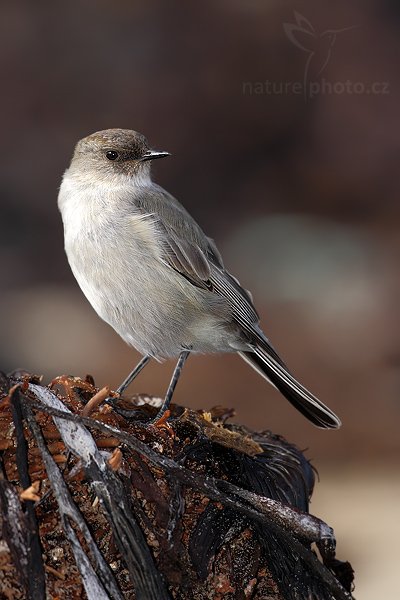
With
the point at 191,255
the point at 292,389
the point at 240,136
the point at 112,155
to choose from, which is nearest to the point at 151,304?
the point at 191,255

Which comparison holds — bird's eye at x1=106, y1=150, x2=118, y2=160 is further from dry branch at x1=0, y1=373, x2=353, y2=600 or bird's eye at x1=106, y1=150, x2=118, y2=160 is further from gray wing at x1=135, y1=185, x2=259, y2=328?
dry branch at x1=0, y1=373, x2=353, y2=600

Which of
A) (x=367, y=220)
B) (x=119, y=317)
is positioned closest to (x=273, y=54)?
(x=367, y=220)

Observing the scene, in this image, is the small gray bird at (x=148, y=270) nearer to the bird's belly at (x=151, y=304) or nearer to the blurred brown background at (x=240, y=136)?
the bird's belly at (x=151, y=304)

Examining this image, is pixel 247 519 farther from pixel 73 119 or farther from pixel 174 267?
pixel 73 119

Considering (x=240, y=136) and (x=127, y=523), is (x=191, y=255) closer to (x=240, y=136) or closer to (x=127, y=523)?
(x=127, y=523)

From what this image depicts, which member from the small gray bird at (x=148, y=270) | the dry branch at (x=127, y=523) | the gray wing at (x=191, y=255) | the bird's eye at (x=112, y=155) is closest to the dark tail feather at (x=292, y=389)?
the small gray bird at (x=148, y=270)

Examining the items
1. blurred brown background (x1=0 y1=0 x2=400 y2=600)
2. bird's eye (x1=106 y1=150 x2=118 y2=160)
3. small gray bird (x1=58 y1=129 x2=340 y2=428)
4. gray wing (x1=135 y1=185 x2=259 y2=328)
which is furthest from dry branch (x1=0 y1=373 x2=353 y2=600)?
blurred brown background (x1=0 y1=0 x2=400 y2=600)
